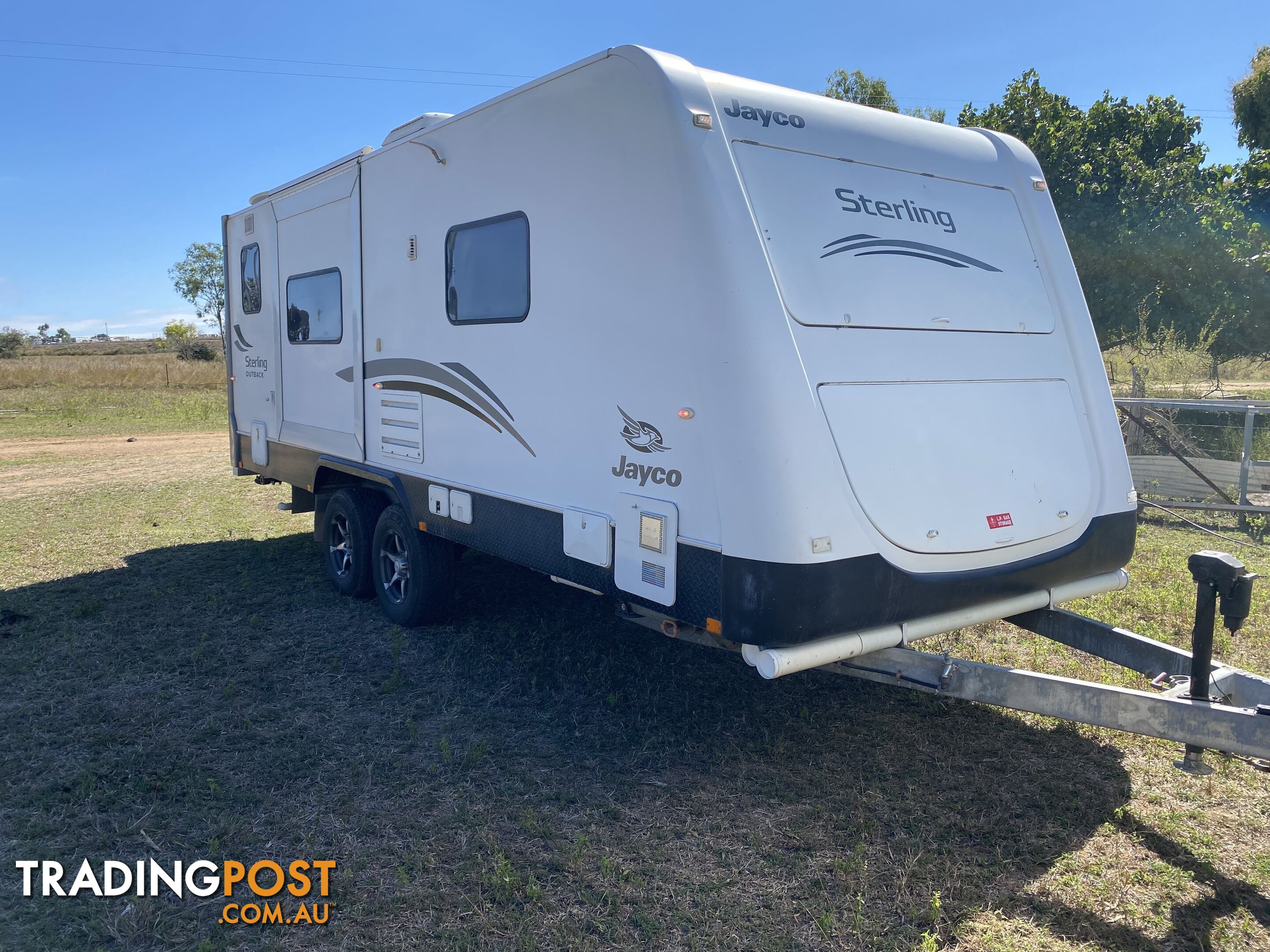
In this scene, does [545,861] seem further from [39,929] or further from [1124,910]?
[1124,910]

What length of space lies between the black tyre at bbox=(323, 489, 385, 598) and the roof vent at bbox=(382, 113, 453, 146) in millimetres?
2362

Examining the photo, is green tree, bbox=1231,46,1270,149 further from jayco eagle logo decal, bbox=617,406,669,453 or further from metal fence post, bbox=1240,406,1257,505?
jayco eagle logo decal, bbox=617,406,669,453

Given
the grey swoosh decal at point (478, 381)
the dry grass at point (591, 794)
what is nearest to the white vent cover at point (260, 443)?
the dry grass at point (591, 794)

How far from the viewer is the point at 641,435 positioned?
3680mm

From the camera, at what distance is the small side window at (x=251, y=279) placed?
732 centimetres

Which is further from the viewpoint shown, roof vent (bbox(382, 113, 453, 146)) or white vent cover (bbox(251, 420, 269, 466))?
white vent cover (bbox(251, 420, 269, 466))

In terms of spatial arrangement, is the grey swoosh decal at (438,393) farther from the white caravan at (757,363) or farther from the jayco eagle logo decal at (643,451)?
the jayco eagle logo decal at (643,451)

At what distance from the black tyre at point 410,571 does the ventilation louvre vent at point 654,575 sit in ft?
7.14

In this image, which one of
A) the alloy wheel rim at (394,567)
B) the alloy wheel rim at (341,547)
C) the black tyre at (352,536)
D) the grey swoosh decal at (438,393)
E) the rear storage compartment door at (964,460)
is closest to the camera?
the rear storage compartment door at (964,460)

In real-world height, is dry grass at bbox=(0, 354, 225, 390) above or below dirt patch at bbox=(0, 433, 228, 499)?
above

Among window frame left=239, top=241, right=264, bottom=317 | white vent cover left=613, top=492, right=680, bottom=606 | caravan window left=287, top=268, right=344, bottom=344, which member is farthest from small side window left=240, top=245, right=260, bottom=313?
white vent cover left=613, top=492, right=680, bottom=606

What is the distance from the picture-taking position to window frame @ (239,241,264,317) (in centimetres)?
727

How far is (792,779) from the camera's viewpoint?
3939 millimetres

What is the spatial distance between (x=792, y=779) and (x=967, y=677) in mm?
900
